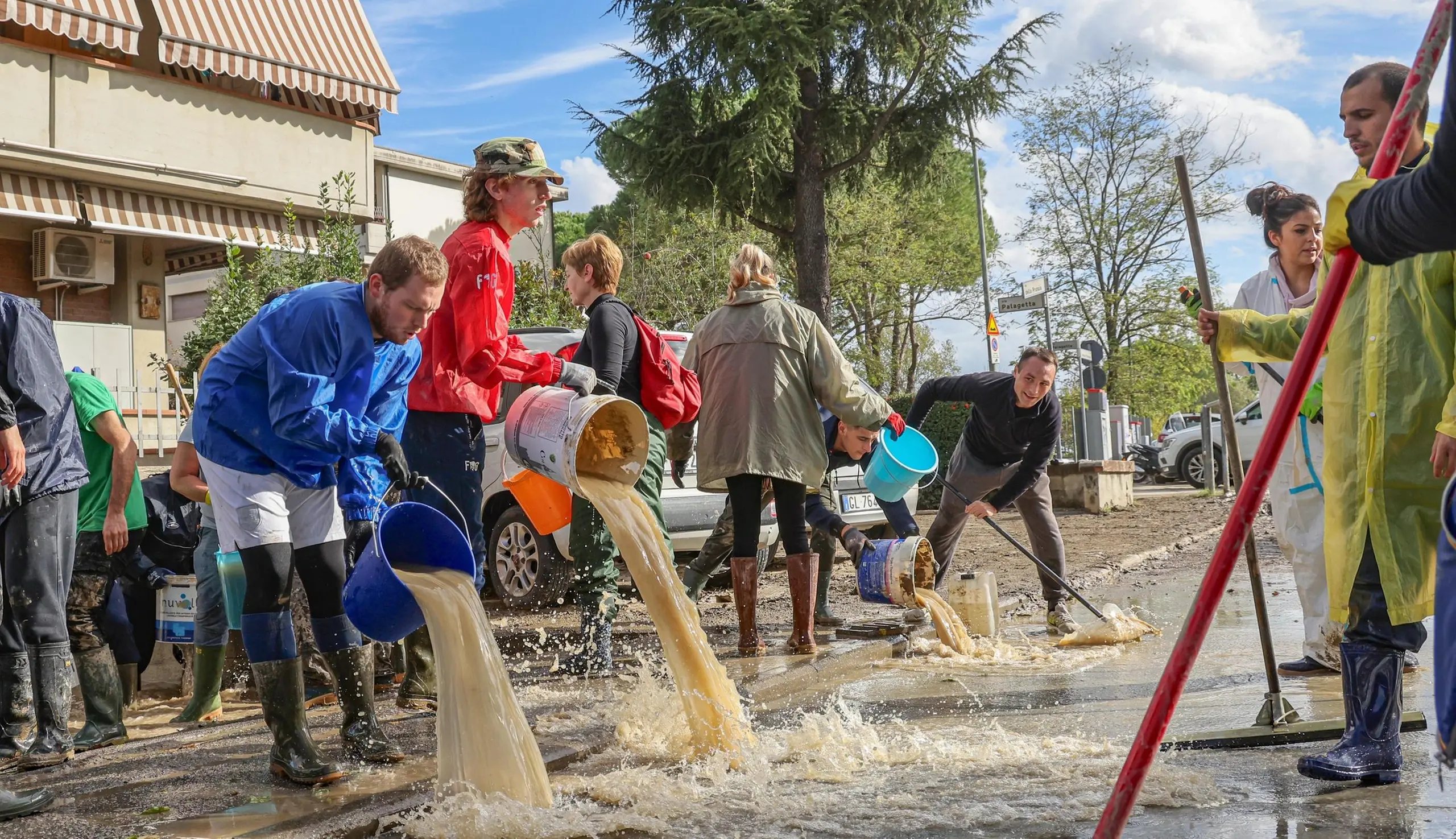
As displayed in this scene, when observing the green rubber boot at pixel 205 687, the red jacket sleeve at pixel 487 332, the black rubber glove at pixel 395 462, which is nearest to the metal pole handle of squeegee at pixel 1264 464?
the black rubber glove at pixel 395 462

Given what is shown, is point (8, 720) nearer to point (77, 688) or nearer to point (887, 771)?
point (77, 688)

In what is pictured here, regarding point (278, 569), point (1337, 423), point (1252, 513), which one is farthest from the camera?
point (278, 569)

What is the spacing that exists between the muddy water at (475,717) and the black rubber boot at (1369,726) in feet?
7.66

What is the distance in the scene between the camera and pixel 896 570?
6812mm

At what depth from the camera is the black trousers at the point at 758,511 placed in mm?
6293

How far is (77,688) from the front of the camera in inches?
242

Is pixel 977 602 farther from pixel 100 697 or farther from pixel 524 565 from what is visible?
pixel 100 697

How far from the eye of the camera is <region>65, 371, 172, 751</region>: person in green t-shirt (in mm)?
4836

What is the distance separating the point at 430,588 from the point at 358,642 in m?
0.53

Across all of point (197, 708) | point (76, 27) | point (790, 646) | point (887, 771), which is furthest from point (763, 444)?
point (76, 27)

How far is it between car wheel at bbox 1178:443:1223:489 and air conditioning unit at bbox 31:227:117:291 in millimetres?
18696

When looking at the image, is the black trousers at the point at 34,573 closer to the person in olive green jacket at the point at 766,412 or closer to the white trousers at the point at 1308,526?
the person in olive green jacket at the point at 766,412

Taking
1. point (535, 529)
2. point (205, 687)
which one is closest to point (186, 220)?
point (535, 529)

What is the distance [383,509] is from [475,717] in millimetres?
1476
